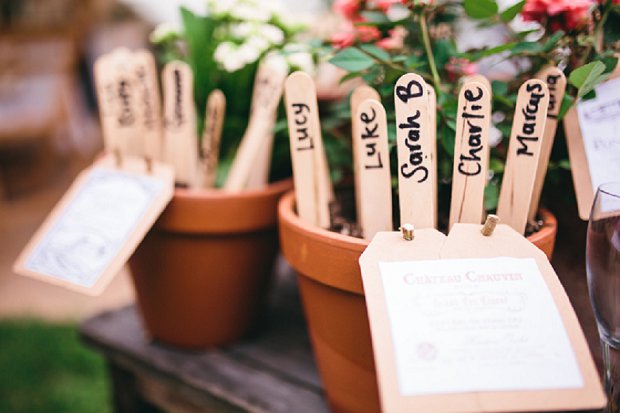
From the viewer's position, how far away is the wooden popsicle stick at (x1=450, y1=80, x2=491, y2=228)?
606mm

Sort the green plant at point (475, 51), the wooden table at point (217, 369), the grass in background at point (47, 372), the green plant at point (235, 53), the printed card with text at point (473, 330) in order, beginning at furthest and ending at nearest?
the grass in background at point (47, 372) → the green plant at point (235, 53) → the wooden table at point (217, 369) → the green plant at point (475, 51) → the printed card with text at point (473, 330)

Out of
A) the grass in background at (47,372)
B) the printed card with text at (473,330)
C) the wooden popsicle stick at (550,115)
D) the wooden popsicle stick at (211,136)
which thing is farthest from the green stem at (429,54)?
the grass in background at (47,372)

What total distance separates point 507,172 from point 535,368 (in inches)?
9.3

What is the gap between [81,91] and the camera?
16.9 feet

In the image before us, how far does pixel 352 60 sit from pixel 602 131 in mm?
319

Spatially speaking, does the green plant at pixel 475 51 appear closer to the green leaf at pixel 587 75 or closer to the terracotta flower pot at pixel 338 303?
the green leaf at pixel 587 75

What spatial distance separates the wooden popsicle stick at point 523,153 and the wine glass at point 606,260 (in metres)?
0.09

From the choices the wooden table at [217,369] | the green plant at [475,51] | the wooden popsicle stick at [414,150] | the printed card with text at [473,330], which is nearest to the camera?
the printed card with text at [473,330]

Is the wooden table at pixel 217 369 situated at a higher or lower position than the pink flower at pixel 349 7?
lower

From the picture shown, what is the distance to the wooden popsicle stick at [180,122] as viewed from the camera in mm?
885

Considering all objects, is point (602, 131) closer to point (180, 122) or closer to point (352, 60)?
point (352, 60)

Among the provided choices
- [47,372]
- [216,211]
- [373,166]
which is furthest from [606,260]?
[47,372]

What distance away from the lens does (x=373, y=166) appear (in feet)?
2.19

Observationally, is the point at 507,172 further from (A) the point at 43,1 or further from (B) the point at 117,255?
(A) the point at 43,1
